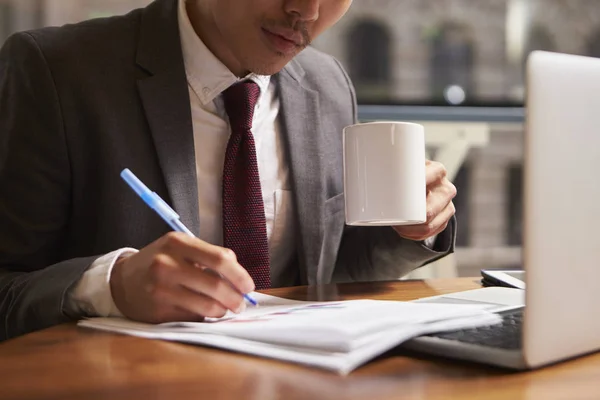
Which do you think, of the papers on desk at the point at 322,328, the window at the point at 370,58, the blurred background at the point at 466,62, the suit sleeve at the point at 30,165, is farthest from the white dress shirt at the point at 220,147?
the window at the point at 370,58

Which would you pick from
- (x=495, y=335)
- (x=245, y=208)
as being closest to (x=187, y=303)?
(x=495, y=335)

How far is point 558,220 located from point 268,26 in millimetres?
726

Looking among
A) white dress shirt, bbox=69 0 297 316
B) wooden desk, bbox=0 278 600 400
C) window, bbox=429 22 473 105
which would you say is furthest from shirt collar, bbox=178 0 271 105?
window, bbox=429 22 473 105

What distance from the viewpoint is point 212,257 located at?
682 millimetres

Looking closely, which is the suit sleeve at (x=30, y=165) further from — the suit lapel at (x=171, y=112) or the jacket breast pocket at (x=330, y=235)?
the jacket breast pocket at (x=330, y=235)

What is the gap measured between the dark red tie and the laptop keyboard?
20.3 inches

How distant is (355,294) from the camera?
37.1 inches

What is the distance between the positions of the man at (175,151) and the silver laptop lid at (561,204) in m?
0.51

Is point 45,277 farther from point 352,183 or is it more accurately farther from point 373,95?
point 373,95

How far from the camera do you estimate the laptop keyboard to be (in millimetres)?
552

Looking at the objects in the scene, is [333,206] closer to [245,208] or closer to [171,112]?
[245,208]

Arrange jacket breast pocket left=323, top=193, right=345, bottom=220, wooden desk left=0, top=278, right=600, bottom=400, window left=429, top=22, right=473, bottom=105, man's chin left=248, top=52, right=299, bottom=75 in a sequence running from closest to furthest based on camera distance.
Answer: wooden desk left=0, top=278, right=600, bottom=400 < man's chin left=248, top=52, right=299, bottom=75 < jacket breast pocket left=323, top=193, right=345, bottom=220 < window left=429, top=22, right=473, bottom=105

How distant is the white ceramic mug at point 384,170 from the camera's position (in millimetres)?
893

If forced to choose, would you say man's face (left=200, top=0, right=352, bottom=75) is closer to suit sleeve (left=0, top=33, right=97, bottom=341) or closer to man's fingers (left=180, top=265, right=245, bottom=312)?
suit sleeve (left=0, top=33, right=97, bottom=341)
